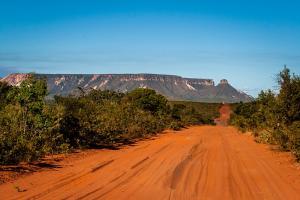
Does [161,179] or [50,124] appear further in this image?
[50,124]

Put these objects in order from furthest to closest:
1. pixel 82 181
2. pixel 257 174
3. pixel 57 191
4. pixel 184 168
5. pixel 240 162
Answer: pixel 240 162 < pixel 184 168 < pixel 257 174 < pixel 82 181 < pixel 57 191

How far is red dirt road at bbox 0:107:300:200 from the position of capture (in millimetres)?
10297

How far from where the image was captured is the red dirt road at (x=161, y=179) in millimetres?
10297

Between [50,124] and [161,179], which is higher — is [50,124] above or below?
above

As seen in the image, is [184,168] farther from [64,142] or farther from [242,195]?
[64,142]

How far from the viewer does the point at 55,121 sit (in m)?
18.0

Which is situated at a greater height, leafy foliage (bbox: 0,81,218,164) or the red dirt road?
leafy foliage (bbox: 0,81,218,164)

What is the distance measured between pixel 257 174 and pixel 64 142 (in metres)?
9.56

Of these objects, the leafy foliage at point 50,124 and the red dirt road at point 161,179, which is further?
the leafy foliage at point 50,124

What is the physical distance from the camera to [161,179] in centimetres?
1247

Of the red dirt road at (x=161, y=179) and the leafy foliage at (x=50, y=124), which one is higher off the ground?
the leafy foliage at (x=50, y=124)

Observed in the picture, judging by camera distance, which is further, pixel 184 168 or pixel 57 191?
pixel 184 168

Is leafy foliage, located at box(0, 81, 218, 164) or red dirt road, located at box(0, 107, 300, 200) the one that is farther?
leafy foliage, located at box(0, 81, 218, 164)

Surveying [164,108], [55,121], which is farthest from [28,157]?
[164,108]
